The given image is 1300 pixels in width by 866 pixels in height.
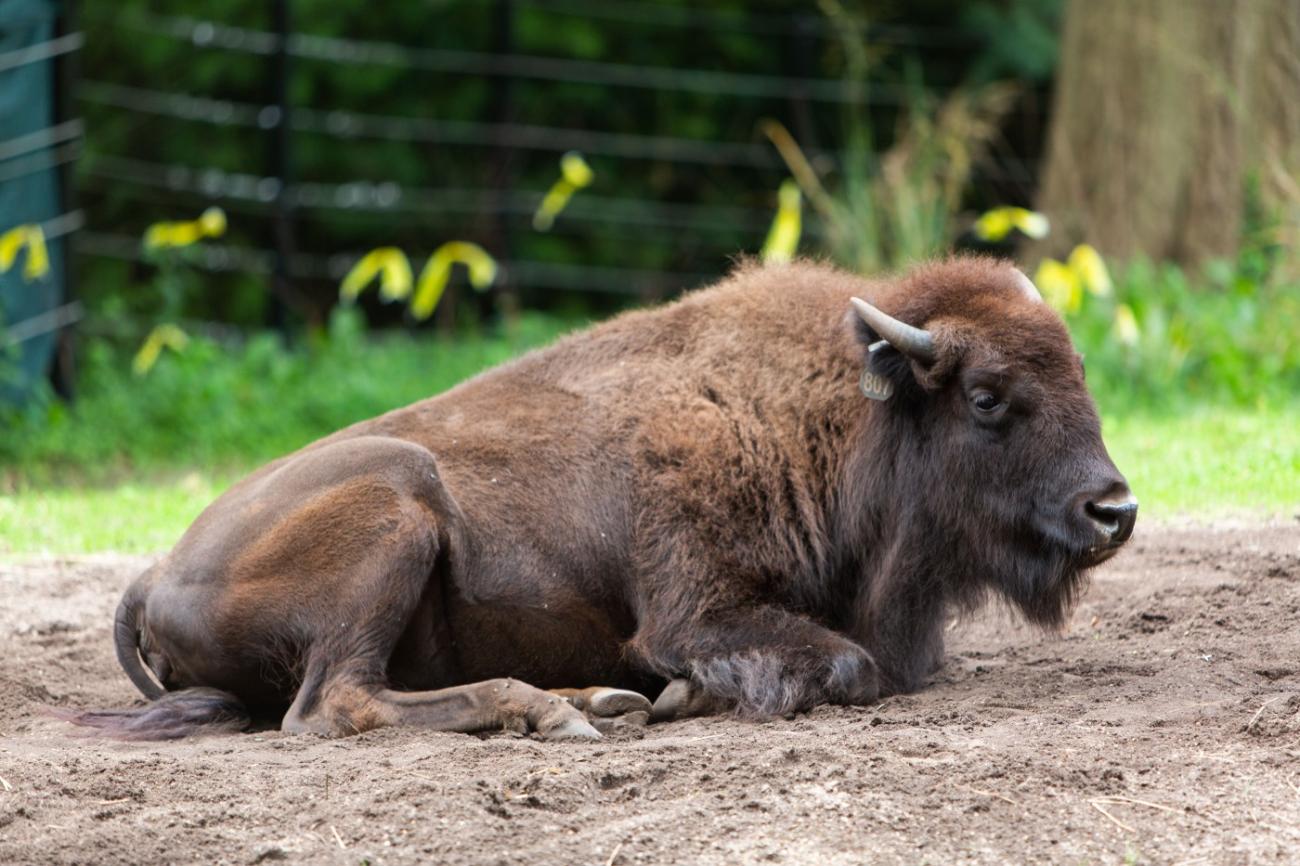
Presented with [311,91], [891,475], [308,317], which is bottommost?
[308,317]

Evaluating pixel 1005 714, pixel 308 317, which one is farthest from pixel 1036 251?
pixel 1005 714

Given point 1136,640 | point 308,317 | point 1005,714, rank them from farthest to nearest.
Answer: point 308,317 → point 1136,640 → point 1005,714

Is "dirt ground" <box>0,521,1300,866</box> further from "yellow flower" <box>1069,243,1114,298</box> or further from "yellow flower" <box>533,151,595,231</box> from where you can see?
"yellow flower" <box>533,151,595,231</box>

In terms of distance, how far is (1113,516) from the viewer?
4.82 meters

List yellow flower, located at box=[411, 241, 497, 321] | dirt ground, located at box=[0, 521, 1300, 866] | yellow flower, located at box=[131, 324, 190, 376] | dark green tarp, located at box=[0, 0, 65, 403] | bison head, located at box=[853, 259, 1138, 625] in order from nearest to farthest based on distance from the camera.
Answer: dirt ground, located at box=[0, 521, 1300, 866]
bison head, located at box=[853, 259, 1138, 625]
dark green tarp, located at box=[0, 0, 65, 403]
yellow flower, located at box=[131, 324, 190, 376]
yellow flower, located at box=[411, 241, 497, 321]

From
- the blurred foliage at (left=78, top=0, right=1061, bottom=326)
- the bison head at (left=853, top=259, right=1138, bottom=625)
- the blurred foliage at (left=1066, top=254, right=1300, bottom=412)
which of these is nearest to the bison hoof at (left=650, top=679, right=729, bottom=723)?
the bison head at (left=853, top=259, right=1138, bottom=625)

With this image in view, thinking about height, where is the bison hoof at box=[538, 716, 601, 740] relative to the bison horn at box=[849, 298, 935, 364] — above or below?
below

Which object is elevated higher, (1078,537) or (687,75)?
(687,75)

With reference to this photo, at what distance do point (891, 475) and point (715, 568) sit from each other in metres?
0.62

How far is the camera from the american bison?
5.00m

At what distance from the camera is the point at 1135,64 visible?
1178 cm

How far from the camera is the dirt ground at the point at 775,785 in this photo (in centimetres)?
370

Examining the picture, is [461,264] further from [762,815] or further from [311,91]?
[762,815]

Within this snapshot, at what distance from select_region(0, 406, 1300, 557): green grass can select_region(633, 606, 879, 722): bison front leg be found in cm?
242
